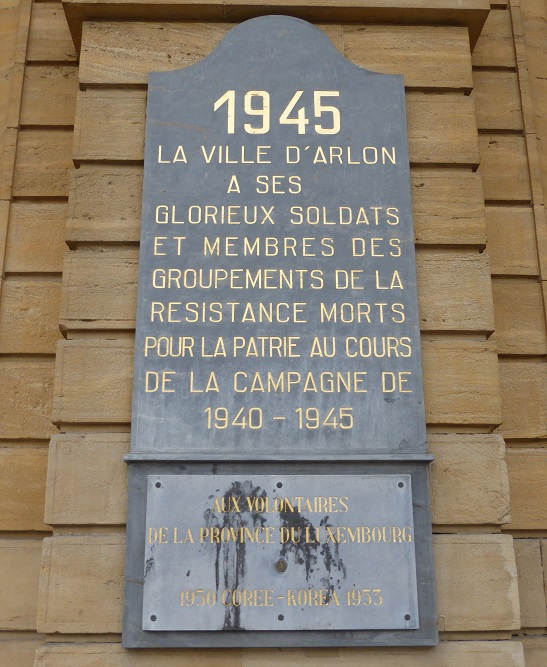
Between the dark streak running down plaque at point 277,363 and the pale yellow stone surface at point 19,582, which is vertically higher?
the dark streak running down plaque at point 277,363

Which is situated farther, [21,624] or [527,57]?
[527,57]

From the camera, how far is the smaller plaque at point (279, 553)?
5.37 metres

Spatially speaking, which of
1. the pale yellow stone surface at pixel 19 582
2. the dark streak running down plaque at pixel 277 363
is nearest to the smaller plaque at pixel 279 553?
the dark streak running down plaque at pixel 277 363

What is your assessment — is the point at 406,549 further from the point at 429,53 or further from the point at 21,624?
the point at 429,53

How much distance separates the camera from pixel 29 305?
7047 mm

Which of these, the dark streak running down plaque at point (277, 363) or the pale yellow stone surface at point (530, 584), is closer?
the dark streak running down plaque at point (277, 363)

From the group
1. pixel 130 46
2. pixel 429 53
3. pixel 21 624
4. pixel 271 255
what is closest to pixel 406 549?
pixel 271 255

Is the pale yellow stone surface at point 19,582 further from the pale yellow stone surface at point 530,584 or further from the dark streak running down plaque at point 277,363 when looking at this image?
the pale yellow stone surface at point 530,584

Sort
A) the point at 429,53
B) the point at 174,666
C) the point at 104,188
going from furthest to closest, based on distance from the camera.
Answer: the point at 429,53
the point at 104,188
the point at 174,666

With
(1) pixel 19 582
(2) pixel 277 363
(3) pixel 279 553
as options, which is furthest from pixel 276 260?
(1) pixel 19 582

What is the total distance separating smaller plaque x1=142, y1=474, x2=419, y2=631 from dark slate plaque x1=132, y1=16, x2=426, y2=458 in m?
0.26

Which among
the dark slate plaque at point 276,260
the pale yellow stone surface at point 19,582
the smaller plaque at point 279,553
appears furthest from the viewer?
the pale yellow stone surface at point 19,582

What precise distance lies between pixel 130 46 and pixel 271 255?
211cm

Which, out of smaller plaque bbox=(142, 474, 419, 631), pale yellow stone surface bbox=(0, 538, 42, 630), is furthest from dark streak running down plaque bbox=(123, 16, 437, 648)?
pale yellow stone surface bbox=(0, 538, 42, 630)
